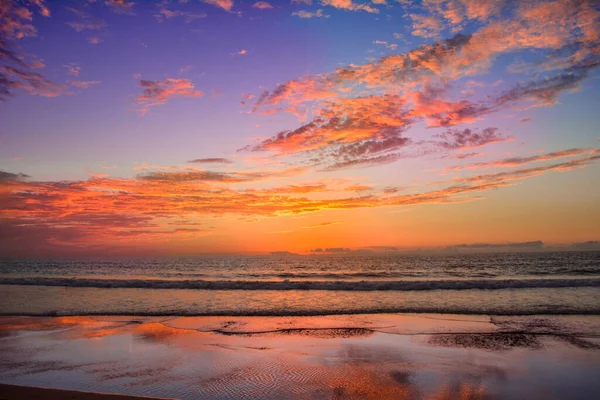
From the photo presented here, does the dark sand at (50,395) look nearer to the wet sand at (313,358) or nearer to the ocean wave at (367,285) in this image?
the wet sand at (313,358)

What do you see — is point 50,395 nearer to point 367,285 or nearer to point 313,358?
point 313,358

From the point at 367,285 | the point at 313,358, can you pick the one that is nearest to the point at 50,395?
the point at 313,358

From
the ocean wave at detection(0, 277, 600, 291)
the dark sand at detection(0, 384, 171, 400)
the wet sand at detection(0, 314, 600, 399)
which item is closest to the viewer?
the dark sand at detection(0, 384, 171, 400)

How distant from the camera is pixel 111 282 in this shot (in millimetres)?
34438

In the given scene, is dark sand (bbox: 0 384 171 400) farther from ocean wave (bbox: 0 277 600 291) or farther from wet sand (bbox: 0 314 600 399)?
ocean wave (bbox: 0 277 600 291)

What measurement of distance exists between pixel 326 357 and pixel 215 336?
188 inches

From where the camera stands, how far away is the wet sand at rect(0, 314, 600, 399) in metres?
7.55

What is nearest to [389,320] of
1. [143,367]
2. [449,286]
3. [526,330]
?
[526,330]

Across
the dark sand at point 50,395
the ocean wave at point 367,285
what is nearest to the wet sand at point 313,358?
the dark sand at point 50,395

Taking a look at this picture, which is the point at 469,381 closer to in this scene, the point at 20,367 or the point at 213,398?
the point at 213,398

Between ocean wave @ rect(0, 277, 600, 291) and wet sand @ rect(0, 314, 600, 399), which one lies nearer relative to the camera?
wet sand @ rect(0, 314, 600, 399)

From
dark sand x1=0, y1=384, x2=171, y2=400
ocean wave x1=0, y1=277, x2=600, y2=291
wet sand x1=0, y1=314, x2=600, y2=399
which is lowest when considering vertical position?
ocean wave x1=0, y1=277, x2=600, y2=291

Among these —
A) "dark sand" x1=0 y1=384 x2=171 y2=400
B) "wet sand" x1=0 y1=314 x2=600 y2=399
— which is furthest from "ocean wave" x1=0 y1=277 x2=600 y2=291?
"dark sand" x1=0 y1=384 x2=171 y2=400

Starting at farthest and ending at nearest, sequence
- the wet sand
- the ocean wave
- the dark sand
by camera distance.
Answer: the ocean wave < the wet sand < the dark sand
